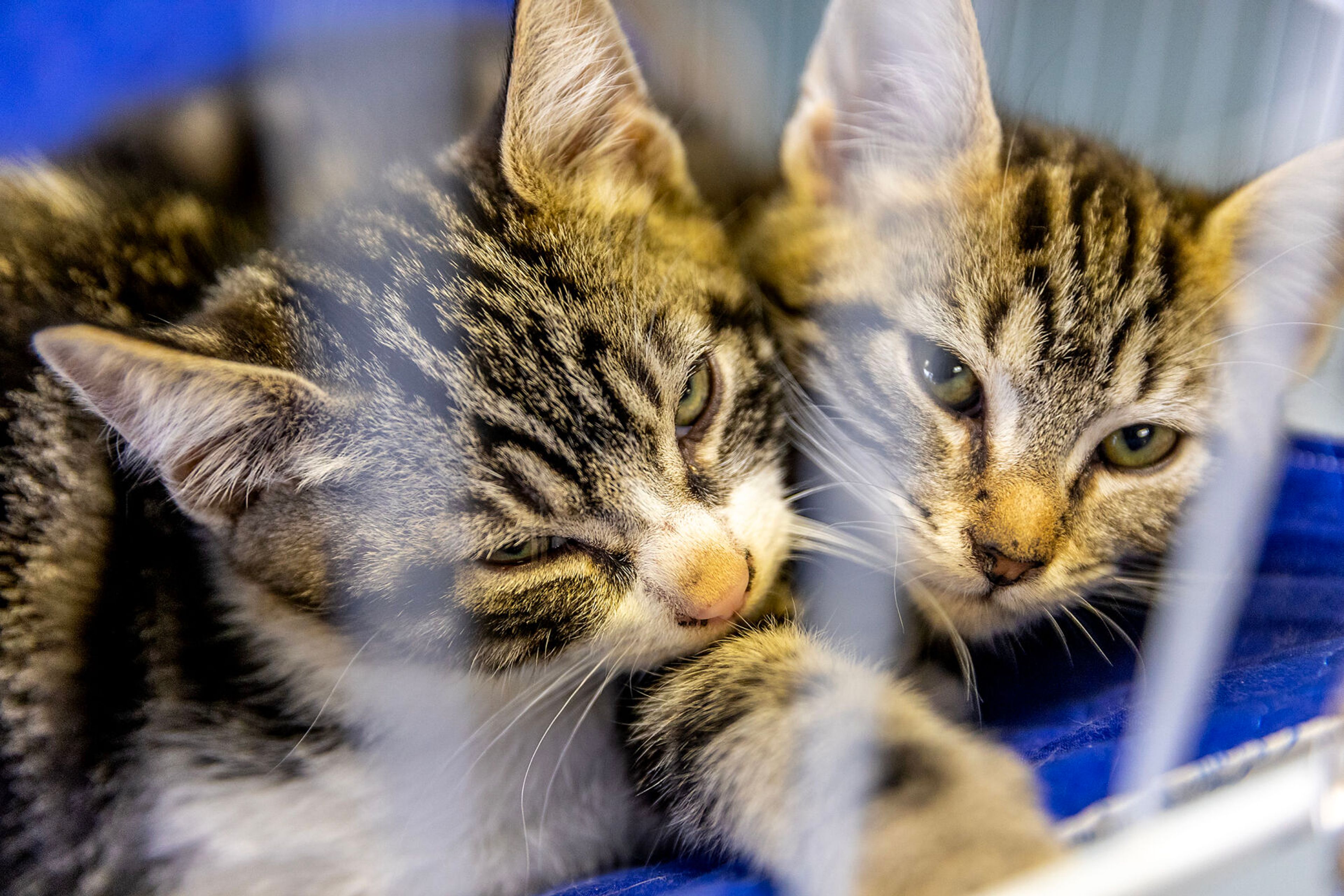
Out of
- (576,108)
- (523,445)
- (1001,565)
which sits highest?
(576,108)

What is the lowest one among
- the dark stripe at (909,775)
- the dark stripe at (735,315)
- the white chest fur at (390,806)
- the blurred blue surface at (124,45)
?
the white chest fur at (390,806)

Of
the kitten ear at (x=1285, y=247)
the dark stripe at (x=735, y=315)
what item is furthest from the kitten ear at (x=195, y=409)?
the kitten ear at (x=1285, y=247)

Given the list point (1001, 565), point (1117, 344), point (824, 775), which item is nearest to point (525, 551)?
point (824, 775)

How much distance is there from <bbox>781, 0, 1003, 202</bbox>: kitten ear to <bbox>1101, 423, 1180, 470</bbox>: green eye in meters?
0.28

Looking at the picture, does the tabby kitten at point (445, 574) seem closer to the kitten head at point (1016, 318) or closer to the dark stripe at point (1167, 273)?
the kitten head at point (1016, 318)

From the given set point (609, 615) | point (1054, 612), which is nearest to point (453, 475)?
point (609, 615)

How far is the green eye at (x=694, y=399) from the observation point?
0.73m

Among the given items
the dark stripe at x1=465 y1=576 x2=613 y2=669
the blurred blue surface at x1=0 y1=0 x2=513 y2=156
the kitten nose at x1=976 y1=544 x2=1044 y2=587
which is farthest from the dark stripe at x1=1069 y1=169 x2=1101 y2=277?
the blurred blue surface at x1=0 y1=0 x2=513 y2=156

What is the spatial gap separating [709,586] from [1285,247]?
0.63 meters

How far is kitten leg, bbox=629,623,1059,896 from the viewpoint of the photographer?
0.51 metres

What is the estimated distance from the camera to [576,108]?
0.75m

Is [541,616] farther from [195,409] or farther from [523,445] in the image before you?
[195,409]

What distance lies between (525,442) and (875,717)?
0.33 m

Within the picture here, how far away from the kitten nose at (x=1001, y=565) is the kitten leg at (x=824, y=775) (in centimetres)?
13
